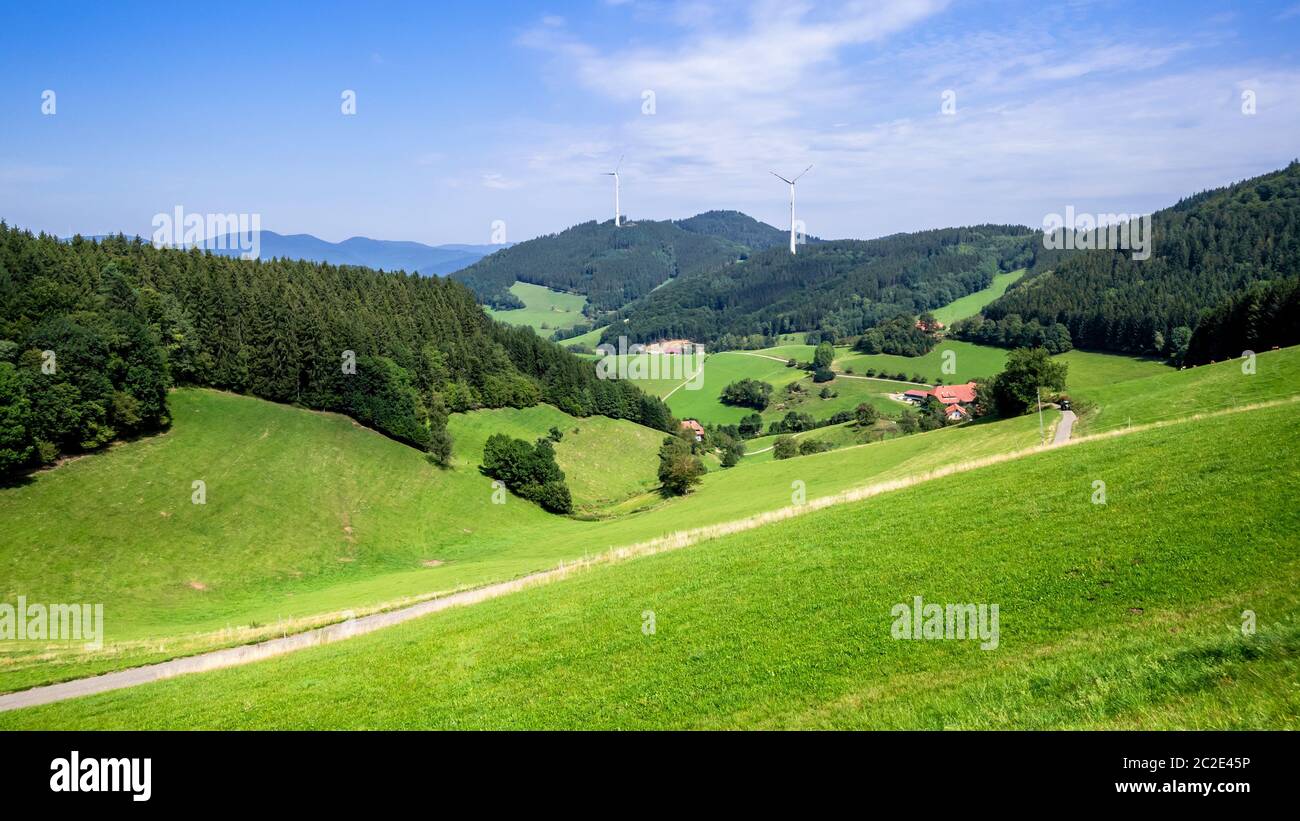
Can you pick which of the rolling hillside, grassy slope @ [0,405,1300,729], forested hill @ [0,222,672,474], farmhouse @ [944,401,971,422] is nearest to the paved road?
the rolling hillside

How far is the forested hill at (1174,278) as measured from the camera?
149125mm

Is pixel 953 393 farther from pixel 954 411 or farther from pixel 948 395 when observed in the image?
pixel 954 411

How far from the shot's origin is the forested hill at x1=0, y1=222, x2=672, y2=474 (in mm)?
61875

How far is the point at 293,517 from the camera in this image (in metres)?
66.2

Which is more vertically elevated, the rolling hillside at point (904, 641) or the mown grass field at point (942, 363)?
the mown grass field at point (942, 363)

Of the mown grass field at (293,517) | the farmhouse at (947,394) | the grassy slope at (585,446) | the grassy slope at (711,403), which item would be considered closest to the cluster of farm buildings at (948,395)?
the farmhouse at (947,394)

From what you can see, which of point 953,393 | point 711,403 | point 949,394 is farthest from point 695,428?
point 953,393

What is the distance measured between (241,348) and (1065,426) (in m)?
90.5

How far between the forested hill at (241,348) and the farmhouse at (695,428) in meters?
7.86

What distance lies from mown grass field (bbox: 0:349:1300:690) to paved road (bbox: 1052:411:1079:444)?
55.8 inches

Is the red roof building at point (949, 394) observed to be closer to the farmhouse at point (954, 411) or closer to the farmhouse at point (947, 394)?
the farmhouse at point (947, 394)

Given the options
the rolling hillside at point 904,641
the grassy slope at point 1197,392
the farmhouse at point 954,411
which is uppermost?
the grassy slope at point 1197,392
